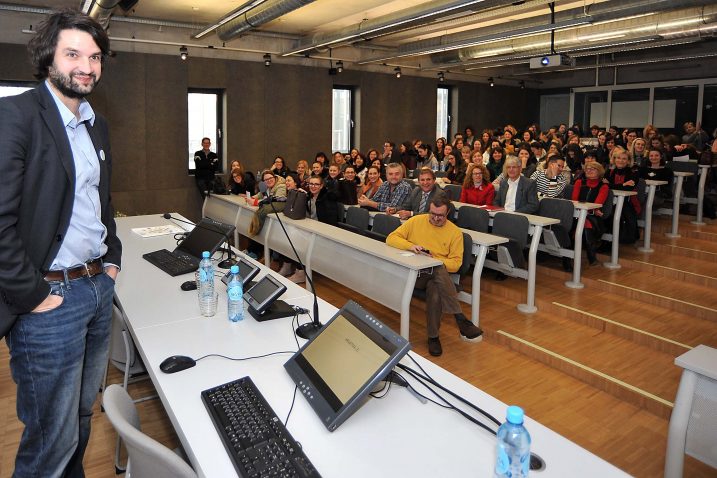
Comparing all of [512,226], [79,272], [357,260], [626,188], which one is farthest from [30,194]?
[626,188]

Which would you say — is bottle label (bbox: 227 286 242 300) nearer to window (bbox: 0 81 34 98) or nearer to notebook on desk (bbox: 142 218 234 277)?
notebook on desk (bbox: 142 218 234 277)

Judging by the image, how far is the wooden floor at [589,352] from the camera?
2.87 metres

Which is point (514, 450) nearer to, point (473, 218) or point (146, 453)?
point (146, 453)

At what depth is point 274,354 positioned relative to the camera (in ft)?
6.42

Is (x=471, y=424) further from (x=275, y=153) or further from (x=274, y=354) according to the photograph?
(x=275, y=153)

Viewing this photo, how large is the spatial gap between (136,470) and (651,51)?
44.9 feet

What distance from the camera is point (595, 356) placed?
3.86 metres

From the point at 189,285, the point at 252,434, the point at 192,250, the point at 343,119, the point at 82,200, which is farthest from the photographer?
the point at 343,119

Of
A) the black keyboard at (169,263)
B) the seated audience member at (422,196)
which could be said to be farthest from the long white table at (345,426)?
the seated audience member at (422,196)

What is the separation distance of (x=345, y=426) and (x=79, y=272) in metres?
0.96

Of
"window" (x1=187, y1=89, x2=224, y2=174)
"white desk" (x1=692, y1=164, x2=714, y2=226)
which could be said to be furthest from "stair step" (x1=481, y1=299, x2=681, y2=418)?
"window" (x1=187, y1=89, x2=224, y2=174)

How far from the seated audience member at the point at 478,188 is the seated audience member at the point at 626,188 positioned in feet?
4.76

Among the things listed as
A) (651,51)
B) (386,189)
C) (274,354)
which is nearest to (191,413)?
(274,354)

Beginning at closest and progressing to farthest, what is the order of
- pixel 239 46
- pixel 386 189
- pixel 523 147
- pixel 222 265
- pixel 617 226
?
1. pixel 222 265
2. pixel 617 226
3. pixel 386 189
4. pixel 523 147
5. pixel 239 46
